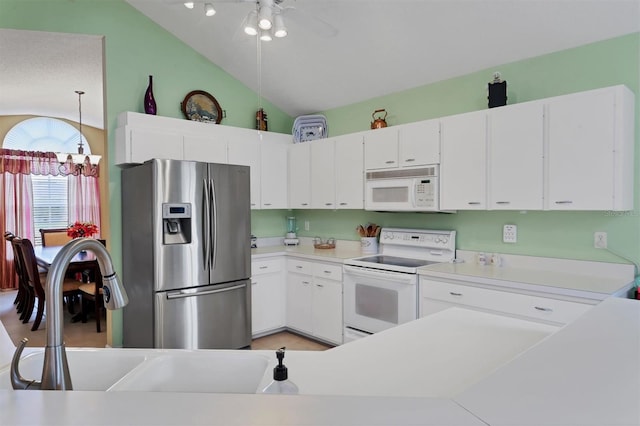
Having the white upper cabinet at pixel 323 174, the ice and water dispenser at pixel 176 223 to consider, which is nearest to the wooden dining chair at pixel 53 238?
the ice and water dispenser at pixel 176 223

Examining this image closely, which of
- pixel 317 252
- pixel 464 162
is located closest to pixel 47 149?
pixel 317 252

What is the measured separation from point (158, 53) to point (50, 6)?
914mm

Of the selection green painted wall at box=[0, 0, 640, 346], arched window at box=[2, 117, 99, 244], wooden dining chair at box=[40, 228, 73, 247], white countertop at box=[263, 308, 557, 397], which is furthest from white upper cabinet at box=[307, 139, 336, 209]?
arched window at box=[2, 117, 99, 244]

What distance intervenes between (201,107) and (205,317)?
2250mm

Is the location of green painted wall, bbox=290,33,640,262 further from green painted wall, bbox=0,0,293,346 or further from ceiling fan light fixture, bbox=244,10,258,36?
green painted wall, bbox=0,0,293,346

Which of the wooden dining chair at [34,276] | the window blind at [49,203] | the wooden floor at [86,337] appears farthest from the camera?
the window blind at [49,203]

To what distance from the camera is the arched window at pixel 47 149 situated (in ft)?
22.0

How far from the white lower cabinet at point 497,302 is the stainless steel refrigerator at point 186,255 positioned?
64.9 inches

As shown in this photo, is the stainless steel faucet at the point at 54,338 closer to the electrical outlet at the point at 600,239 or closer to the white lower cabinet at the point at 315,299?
the white lower cabinet at the point at 315,299

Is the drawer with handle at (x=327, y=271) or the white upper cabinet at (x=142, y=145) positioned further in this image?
the drawer with handle at (x=327, y=271)

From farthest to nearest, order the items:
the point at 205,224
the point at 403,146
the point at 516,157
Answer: the point at 403,146 < the point at 205,224 < the point at 516,157

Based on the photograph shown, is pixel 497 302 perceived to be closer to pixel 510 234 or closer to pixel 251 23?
pixel 510 234

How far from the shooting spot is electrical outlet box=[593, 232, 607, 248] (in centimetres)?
266

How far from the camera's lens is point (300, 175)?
14.7 feet
